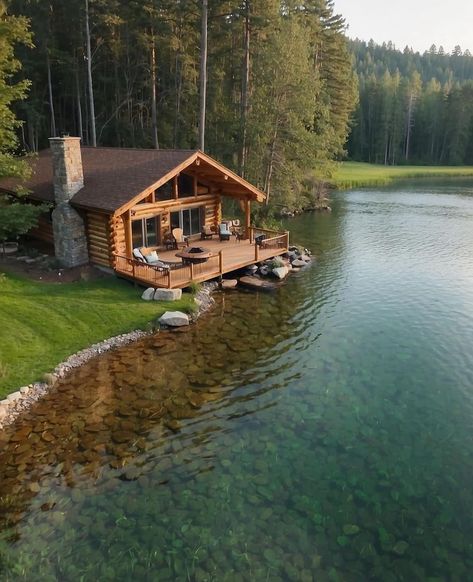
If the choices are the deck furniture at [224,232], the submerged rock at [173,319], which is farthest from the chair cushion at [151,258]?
the deck furniture at [224,232]

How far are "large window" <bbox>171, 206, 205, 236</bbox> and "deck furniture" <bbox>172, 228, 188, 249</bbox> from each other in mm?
481

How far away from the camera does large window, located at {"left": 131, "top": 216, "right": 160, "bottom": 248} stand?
23.1 metres

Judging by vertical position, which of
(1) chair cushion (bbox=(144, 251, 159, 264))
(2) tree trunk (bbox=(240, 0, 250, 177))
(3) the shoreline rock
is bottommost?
(3) the shoreline rock

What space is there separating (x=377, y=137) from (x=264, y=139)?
253 ft

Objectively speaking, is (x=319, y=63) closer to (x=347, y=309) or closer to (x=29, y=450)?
(x=347, y=309)

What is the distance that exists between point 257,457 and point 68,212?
1543 cm

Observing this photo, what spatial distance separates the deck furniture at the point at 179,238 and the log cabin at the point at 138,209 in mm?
230

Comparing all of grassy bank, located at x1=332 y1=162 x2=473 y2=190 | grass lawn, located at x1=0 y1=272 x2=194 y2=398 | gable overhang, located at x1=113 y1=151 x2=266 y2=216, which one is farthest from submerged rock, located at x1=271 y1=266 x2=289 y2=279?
grassy bank, located at x1=332 y1=162 x2=473 y2=190

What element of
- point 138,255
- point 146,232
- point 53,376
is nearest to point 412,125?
point 146,232

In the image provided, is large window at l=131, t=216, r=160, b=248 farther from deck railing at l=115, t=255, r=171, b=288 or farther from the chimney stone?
the chimney stone

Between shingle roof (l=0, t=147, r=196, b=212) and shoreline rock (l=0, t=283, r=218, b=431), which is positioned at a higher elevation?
shingle roof (l=0, t=147, r=196, b=212)

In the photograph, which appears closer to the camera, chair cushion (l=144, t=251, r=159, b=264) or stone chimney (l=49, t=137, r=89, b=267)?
chair cushion (l=144, t=251, r=159, b=264)

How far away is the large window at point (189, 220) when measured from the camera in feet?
83.1

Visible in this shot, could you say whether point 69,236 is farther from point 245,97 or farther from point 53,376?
point 245,97
